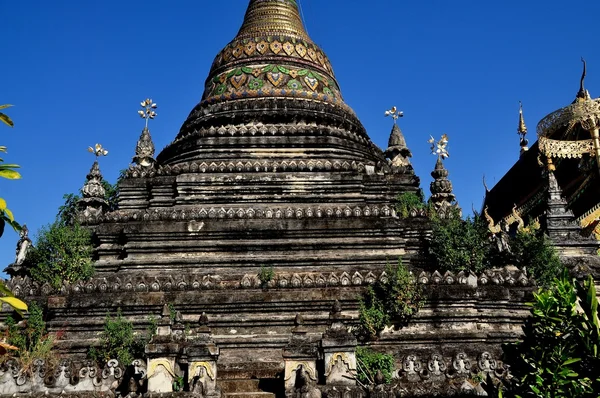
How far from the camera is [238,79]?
19.7 m

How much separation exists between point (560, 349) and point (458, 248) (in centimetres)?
777

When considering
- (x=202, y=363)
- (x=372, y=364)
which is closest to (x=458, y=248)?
(x=372, y=364)

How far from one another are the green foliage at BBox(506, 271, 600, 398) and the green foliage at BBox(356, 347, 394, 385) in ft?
12.9

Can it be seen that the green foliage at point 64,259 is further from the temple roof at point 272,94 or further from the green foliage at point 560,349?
the green foliage at point 560,349

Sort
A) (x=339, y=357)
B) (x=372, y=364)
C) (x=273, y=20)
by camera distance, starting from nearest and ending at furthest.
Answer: (x=339, y=357)
(x=372, y=364)
(x=273, y=20)

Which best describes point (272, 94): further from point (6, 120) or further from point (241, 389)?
point (6, 120)

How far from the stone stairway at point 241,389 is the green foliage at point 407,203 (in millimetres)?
6679

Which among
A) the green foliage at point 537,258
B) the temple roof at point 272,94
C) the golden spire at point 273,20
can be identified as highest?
the golden spire at point 273,20

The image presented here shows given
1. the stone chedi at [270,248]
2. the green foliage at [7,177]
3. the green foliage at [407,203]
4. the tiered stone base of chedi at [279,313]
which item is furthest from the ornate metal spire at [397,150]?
the green foliage at [7,177]

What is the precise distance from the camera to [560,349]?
5.51 m

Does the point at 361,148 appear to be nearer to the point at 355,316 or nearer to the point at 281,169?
the point at 281,169

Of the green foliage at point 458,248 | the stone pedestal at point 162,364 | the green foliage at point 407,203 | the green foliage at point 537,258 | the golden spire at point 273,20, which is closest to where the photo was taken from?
the stone pedestal at point 162,364

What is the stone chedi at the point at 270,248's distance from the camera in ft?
31.0

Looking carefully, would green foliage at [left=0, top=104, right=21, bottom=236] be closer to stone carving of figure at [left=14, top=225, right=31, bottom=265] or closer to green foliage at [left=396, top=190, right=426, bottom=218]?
green foliage at [left=396, top=190, right=426, bottom=218]
